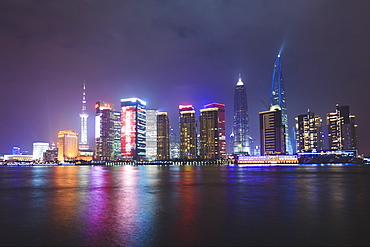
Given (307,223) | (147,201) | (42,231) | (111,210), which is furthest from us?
(147,201)

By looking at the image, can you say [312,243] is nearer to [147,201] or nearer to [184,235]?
[184,235]

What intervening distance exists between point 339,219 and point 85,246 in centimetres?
2205

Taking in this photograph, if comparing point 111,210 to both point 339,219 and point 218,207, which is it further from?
point 339,219

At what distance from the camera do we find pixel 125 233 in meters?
24.3

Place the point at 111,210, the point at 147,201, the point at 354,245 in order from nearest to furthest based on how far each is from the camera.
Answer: the point at 354,245 < the point at 111,210 < the point at 147,201

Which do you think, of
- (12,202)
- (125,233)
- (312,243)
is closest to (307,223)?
(312,243)

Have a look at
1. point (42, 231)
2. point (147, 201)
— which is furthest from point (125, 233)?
point (147, 201)

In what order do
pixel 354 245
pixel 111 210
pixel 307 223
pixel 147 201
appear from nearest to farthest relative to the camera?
pixel 354 245 → pixel 307 223 → pixel 111 210 → pixel 147 201

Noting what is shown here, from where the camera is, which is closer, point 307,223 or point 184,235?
point 184,235

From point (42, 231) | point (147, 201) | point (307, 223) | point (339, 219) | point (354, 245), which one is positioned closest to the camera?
point (354, 245)

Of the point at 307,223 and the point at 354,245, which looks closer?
the point at 354,245

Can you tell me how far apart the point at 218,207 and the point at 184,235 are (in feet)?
45.8

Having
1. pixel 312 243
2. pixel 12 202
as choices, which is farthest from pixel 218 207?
pixel 12 202

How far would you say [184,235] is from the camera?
77.0ft
